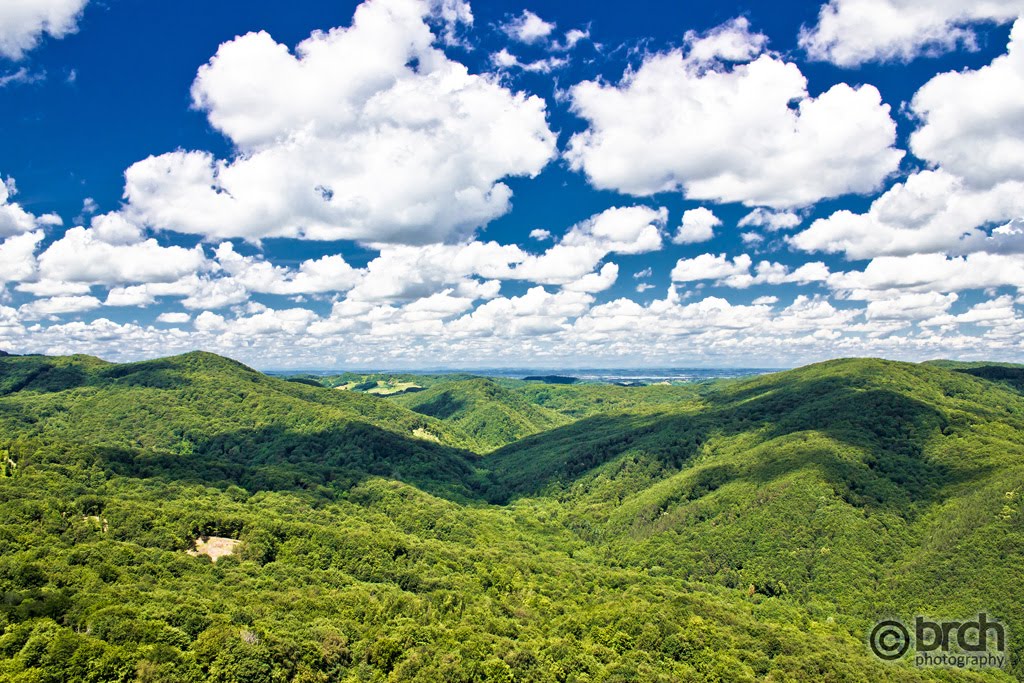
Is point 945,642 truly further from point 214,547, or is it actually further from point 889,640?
point 214,547

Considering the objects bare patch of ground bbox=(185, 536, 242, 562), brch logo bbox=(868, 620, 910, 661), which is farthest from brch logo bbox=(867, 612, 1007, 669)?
bare patch of ground bbox=(185, 536, 242, 562)

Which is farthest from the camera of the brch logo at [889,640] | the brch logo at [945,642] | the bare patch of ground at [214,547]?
the brch logo at [889,640]

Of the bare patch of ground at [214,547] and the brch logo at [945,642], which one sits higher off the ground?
the bare patch of ground at [214,547]

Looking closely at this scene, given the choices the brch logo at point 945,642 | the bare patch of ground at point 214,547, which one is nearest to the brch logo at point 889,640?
the brch logo at point 945,642

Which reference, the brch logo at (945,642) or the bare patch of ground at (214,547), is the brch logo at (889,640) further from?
the bare patch of ground at (214,547)

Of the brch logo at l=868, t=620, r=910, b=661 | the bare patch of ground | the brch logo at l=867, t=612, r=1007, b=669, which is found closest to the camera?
the bare patch of ground

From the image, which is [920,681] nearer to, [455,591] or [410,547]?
[455,591]

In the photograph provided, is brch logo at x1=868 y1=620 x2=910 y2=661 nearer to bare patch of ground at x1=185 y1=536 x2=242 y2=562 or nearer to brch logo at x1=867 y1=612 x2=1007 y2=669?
brch logo at x1=867 y1=612 x2=1007 y2=669

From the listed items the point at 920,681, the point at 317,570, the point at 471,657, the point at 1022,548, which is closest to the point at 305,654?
the point at 471,657

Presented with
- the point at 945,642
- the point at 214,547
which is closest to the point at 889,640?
the point at 945,642
